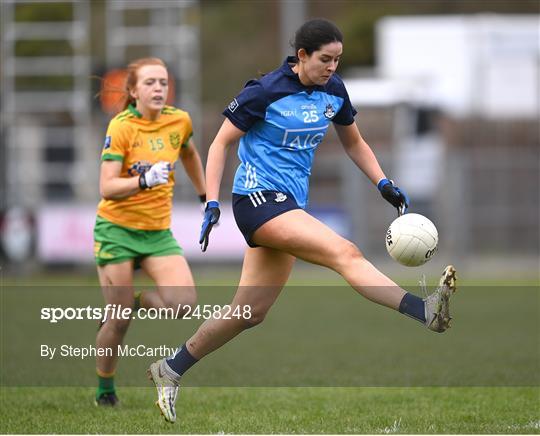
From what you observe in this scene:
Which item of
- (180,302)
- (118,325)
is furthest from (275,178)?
(118,325)

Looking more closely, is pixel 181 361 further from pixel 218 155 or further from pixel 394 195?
pixel 394 195

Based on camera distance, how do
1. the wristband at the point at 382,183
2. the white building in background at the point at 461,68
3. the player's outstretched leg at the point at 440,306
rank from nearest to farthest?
the player's outstretched leg at the point at 440,306 < the wristband at the point at 382,183 < the white building in background at the point at 461,68

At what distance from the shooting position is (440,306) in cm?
548

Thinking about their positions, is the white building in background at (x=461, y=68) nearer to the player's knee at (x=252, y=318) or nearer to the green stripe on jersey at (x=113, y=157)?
the green stripe on jersey at (x=113, y=157)

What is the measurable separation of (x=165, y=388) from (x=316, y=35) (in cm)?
215

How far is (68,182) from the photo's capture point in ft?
78.2

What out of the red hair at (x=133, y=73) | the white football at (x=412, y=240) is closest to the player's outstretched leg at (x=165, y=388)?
the white football at (x=412, y=240)

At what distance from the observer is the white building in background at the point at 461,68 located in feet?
87.5

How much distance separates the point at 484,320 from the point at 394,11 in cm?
3194

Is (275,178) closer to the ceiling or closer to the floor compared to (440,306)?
closer to the ceiling

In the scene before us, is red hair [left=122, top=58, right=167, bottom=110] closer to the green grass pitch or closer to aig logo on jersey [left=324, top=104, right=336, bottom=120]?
aig logo on jersey [left=324, top=104, right=336, bottom=120]

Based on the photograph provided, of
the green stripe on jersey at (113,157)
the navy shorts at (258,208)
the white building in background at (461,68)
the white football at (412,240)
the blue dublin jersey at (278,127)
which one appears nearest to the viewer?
the white football at (412,240)

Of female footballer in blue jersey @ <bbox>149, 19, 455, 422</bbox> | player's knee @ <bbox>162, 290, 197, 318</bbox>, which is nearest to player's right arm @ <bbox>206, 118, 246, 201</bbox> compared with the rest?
female footballer in blue jersey @ <bbox>149, 19, 455, 422</bbox>

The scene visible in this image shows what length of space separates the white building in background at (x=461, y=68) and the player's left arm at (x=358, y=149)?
2002 centimetres
